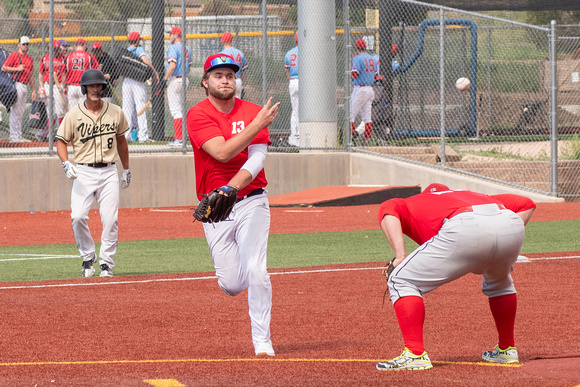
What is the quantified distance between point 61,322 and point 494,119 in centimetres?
1903

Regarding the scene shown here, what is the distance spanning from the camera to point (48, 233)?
14875 millimetres

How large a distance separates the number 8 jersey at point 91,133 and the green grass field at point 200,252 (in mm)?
1334

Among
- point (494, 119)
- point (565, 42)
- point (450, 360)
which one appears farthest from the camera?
point (565, 42)

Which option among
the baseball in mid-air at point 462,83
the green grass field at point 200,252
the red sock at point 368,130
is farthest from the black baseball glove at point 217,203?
the baseball in mid-air at point 462,83

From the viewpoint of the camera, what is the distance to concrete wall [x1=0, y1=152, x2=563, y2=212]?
1786cm

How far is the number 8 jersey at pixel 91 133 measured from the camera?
10477 millimetres

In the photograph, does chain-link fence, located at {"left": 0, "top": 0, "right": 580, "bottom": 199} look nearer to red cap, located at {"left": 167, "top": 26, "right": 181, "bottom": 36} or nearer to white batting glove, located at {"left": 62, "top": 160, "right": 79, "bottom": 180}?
red cap, located at {"left": 167, "top": 26, "right": 181, "bottom": 36}

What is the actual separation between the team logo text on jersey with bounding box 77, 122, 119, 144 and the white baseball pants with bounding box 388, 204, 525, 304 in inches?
226

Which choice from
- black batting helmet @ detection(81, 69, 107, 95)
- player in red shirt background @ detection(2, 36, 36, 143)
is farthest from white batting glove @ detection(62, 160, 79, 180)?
player in red shirt background @ detection(2, 36, 36, 143)

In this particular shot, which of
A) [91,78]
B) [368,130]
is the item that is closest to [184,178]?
[368,130]

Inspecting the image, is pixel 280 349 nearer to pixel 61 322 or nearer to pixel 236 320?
pixel 236 320

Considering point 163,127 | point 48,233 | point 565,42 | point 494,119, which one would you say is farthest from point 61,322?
point 565,42

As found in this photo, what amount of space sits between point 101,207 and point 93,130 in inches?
32.7

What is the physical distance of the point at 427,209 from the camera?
549 cm
